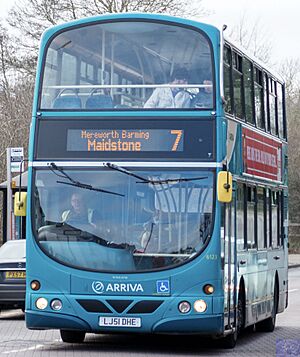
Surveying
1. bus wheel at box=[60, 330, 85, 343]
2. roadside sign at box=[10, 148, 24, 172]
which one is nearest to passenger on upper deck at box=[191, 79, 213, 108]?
bus wheel at box=[60, 330, 85, 343]

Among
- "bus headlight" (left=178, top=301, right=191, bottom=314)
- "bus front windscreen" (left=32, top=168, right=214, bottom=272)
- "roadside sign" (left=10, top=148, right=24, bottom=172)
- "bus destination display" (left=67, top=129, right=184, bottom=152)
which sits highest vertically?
"roadside sign" (left=10, top=148, right=24, bottom=172)

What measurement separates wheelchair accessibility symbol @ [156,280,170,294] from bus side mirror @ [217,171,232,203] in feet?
4.05

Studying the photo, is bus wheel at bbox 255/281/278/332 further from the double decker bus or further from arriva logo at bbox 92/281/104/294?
arriva logo at bbox 92/281/104/294

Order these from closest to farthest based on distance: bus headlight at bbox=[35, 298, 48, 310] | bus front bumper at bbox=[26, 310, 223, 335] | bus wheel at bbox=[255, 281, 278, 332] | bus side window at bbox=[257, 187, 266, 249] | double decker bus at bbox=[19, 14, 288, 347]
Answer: bus front bumper at bbox=[26, 310, 223, 335] → double decker bus at bbox=[19, 14, 288, 347] → bus headlight at bbox=[35, 298, 48, 310] → bus side window at bbox=[257, 187, 266, 249] → bus wheel at bbox=[255, 281, 278, 332]

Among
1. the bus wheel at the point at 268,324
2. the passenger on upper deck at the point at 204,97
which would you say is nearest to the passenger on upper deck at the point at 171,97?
the passenger on upper deck at the point at 204,97

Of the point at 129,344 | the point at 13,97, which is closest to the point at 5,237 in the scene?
the point at 13,97

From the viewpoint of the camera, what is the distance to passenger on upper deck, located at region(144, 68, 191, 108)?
51.2 feet

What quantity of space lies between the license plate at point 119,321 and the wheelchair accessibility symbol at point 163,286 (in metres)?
0.44

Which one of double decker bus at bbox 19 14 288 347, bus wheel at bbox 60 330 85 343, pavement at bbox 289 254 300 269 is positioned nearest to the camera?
double decker bus at bbox 19 14 288 347

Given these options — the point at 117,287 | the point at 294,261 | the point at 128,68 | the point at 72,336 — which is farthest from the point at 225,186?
the point at 294,261

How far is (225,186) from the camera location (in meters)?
15.0

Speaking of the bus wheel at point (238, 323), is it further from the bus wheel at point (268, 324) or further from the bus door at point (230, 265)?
the bus wheel at point (268, 324)

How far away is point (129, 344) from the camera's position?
17.0m

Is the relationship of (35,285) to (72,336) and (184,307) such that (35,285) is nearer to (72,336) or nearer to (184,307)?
(72,336)
